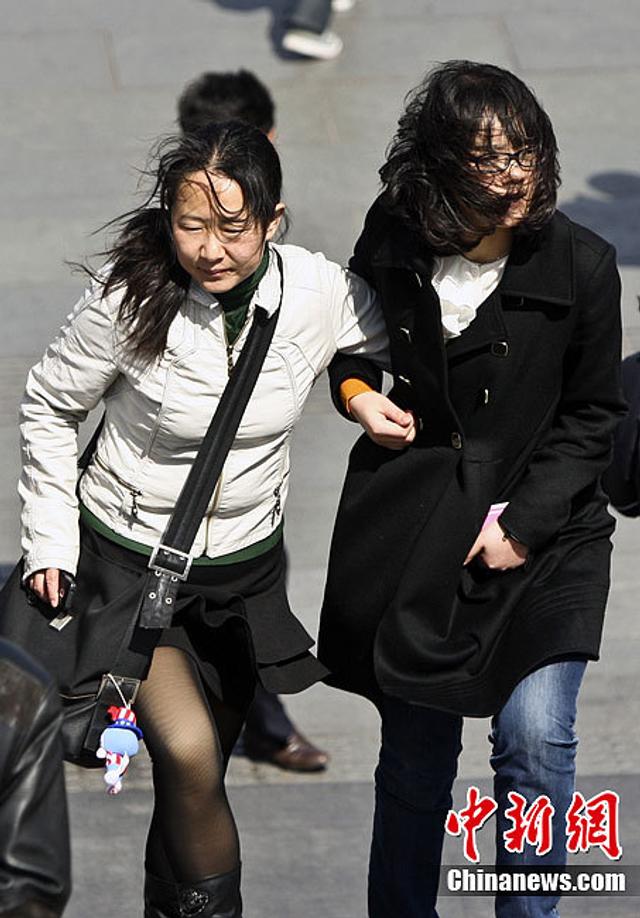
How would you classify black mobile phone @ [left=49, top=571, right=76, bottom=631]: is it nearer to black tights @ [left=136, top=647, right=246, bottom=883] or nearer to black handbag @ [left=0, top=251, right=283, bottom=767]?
black handbag @ [left=0, top=251, right=283, bottom=767]

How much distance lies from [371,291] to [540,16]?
6.36 metres

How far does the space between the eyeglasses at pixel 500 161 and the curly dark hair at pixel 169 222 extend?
42 centimetres

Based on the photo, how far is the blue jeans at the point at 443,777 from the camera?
371 centimetres

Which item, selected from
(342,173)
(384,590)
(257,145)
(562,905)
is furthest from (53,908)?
(342,173)

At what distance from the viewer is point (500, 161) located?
3.49m

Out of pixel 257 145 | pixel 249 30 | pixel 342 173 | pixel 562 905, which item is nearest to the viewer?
pixel 257 145

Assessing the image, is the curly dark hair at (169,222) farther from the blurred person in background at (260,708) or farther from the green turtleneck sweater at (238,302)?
the blurred person in background at (260,708)

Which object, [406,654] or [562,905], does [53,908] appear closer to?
[406,654]

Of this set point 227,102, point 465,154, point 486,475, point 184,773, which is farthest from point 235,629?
point 227,102

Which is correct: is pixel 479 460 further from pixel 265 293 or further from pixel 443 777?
pixel 443 777

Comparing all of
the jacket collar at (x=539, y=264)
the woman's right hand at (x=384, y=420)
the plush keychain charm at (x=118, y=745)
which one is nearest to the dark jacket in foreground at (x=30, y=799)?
the plush keychain charm at (x=118, y=745)

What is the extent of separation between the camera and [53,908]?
264 cm

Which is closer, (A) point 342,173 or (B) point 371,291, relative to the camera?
(B) point 371,291

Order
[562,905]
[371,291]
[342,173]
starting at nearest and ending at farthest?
1. [371,291]
2. [562,905]
3. [342,173]
